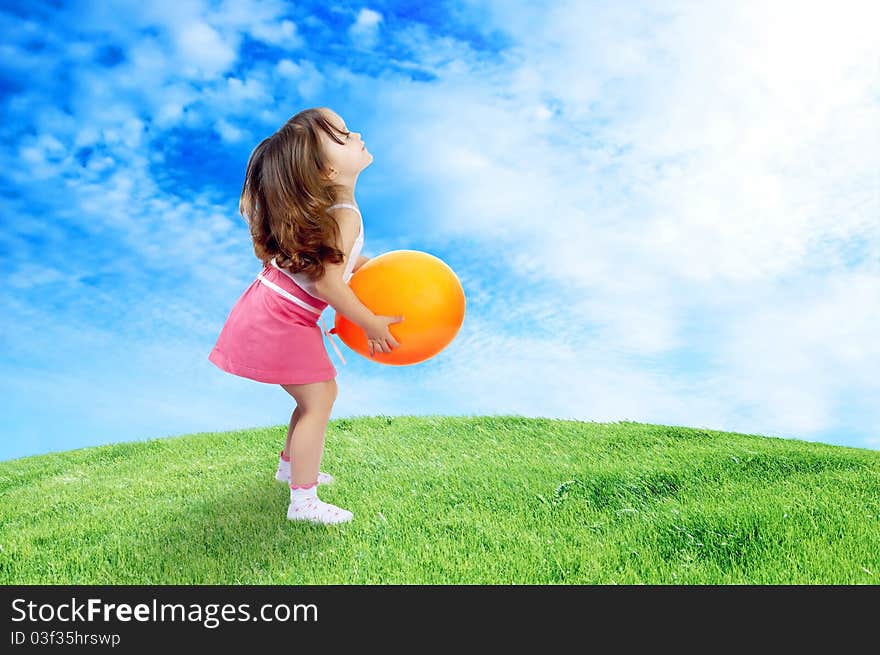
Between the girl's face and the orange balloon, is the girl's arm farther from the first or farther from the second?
the girl's face

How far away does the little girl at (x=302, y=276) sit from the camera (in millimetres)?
3531

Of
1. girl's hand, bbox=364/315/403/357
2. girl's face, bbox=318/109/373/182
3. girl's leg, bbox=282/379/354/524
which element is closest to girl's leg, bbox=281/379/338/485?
girl's leg, bbox=282/379/354/524

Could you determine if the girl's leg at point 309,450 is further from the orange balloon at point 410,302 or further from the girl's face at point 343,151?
the girl's face at point 343,151

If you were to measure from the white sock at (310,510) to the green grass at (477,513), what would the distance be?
9 cm

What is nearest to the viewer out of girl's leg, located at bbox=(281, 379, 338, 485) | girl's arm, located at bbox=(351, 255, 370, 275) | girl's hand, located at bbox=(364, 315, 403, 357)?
girl's hand, located at bbox=(364, 315, 403, 357)

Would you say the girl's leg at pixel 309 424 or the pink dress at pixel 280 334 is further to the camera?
the girl's leg at pixel 309 424

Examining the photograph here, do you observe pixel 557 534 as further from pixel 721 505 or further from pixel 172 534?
pixel 172 534

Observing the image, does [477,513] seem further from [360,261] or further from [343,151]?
[343,151]

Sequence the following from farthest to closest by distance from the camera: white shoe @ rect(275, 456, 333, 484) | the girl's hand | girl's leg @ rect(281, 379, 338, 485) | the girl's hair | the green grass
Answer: white shoe @ rect(275, 456, 333, 484)
girl's leg @ rect(281, 379, 338, 485)
the girl's hand
the girl's hair
the green grass

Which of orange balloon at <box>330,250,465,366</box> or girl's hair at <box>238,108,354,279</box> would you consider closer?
girl's hair at <box>238,108,354,279</box>

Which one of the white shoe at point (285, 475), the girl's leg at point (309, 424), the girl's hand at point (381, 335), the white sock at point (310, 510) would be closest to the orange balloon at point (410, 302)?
the girl's hand at point (381, 335)

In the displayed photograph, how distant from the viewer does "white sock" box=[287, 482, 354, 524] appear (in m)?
3.93
